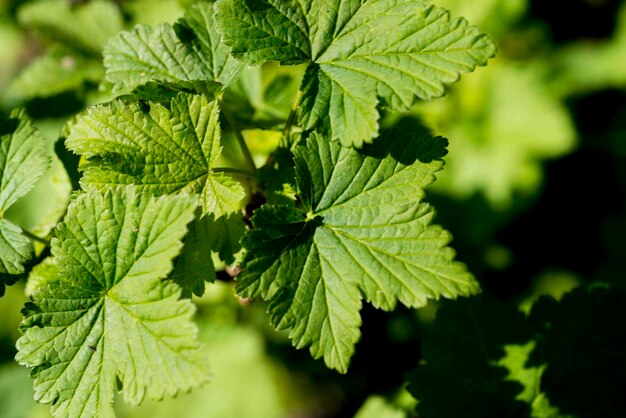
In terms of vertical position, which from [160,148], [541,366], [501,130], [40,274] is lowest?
[501,130]

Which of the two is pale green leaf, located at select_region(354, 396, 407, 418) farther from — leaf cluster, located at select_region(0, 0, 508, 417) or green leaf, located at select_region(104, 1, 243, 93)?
green leaf, located at select_region(104, 1, 243, 93)

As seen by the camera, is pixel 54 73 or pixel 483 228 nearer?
pixel 54 73

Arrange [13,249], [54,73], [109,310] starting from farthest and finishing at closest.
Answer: [54,73]
[13,249]
[109,310]

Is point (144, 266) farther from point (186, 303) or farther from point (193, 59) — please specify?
point (193, 59)

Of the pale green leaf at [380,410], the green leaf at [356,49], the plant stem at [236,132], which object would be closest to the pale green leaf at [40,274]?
the plant stem at [236,132]

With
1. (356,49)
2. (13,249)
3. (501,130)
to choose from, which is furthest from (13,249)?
(501,130)

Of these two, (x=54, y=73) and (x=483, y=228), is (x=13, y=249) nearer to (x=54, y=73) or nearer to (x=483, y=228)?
(x=54, y=73)

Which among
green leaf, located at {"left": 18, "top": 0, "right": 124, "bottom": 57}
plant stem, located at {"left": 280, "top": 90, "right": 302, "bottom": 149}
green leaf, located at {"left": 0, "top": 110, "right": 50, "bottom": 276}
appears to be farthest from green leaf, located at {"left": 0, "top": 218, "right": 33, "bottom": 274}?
green leaf, located at {"left": 18, "top": 0, "right": 124, "bottom": 57}
